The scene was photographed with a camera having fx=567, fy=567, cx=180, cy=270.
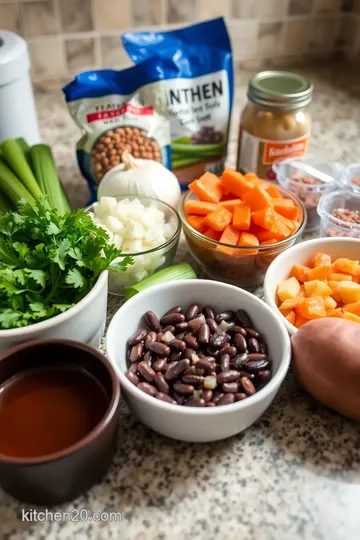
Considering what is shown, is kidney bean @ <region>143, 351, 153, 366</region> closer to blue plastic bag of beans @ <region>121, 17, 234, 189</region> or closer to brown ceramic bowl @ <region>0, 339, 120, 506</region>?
brown ceramic bowl @ <region>0, 339, 120, 506</region>

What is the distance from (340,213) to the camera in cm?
104

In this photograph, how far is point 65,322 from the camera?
75 centimetres

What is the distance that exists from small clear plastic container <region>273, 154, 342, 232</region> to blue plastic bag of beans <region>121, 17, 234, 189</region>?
0.18 m

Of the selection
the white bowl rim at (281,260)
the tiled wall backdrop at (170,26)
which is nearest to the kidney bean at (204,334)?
the white bowl rim at (281,260)

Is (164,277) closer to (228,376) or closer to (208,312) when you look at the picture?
(208,312)

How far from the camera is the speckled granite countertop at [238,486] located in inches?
26.2

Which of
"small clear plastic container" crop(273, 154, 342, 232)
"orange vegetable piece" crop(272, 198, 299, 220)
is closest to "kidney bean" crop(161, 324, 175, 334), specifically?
"orange vegetable piece" crop(272, 198, 299, 220)

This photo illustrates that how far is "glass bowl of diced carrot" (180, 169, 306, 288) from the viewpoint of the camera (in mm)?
956

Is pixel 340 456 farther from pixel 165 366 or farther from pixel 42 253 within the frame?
pixel 42 253

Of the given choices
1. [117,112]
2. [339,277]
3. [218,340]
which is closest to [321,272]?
[339,277]

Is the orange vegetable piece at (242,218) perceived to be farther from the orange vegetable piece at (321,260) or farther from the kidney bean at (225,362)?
the kidney bean at (225,362)

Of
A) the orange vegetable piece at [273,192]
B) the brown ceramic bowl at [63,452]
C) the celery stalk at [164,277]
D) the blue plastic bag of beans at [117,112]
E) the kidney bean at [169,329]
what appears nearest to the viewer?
the brown ceramic bowl at [63,452]

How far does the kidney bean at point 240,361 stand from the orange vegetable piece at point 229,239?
0.76 feet

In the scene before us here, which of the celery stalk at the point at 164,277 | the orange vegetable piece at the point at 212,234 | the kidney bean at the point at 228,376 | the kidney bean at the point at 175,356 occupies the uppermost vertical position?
the orange vegetable piece at the point at 212,234
